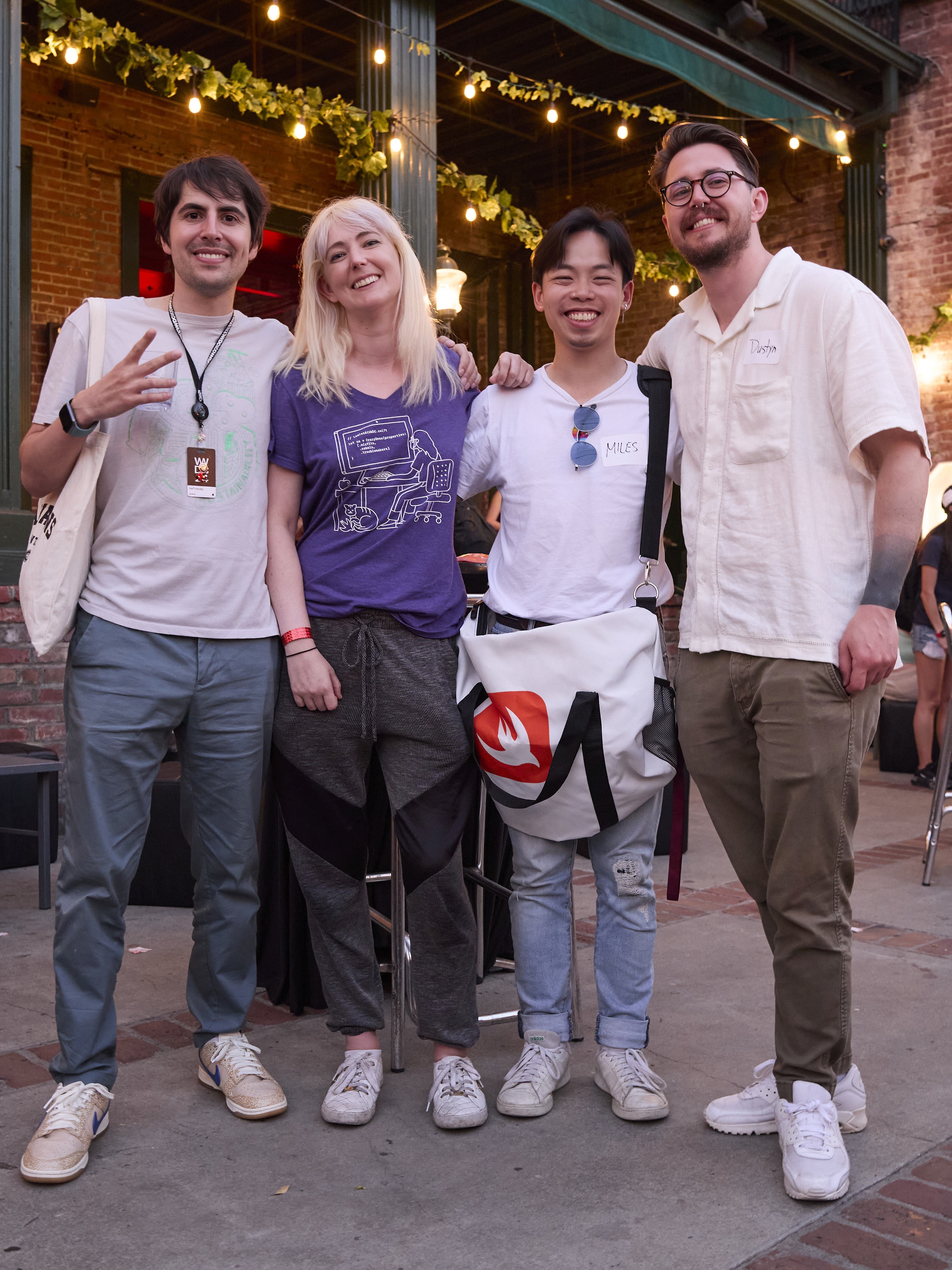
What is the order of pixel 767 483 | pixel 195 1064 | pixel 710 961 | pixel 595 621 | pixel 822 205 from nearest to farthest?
pixel 767 483 < pixel 595 621 < pixel 195 1064 < pixel 710 961 < pixel 822 205

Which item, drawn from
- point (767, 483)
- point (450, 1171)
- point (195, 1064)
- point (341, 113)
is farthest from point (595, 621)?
point (341, 113)

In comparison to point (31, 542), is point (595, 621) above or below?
below

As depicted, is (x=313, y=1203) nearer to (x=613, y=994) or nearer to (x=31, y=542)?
(x=613, y=994)

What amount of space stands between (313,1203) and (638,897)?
35.3 inches

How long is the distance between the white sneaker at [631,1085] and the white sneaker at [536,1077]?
9cm

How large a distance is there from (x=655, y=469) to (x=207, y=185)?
1.11 meters

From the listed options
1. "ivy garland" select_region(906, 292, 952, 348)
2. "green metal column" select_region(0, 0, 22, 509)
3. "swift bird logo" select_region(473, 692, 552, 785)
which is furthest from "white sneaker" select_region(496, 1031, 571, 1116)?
"ivy garland" select_region(906, 292, 952, 348)

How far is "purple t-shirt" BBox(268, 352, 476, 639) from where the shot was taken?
2.42 m

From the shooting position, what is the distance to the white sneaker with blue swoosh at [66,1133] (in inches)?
84.5

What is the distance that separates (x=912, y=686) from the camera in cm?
789

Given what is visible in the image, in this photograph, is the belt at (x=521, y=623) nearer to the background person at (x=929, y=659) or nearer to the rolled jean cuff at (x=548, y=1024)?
the rolled jean cuff at (x=548, y=1024)

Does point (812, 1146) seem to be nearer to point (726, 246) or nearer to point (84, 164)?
point (726, 246)

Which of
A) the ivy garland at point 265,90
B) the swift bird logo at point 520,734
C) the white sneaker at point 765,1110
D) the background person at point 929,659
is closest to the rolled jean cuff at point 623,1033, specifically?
the white sneaker at point 765,1110

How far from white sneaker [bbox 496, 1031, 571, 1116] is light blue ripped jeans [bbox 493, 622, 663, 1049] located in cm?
3
